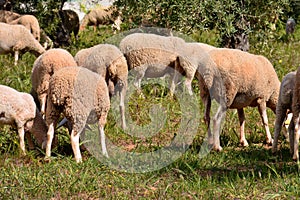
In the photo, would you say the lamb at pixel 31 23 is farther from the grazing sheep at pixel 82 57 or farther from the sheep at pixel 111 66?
the sheep at pixel 111 66

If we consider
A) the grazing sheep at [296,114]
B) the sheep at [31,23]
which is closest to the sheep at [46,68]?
the grazing sheep at [296,114]

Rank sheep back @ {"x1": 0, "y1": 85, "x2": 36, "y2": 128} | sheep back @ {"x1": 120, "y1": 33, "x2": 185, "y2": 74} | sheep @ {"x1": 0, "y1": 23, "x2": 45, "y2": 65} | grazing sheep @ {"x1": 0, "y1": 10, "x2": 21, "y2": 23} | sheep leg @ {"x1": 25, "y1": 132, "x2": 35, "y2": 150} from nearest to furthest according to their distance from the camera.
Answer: sheep back @ {"x1": 0, "y1": 85, "x2": 36, "y2": 128}, sheep leg @ {"x1": 25, "y1": 132, "x2": 35, "y2": 150}, sheep back @ {"x1": 120, "y1": 33, "x2": 185, "y2": 74}, sheep @ {"x1": 0, "y1": 23, "x2": 45, "y2": 65}, grazing sheep @ {"x1": 0, "y1": 10, "x2": 21, "y2": 23}

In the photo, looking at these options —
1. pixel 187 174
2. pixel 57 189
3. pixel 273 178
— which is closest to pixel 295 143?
pixel 273 178

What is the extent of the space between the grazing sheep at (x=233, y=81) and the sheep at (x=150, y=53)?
1.70 meters

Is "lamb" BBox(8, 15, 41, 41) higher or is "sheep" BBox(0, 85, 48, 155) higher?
"sheep" BBox(0, 85, 48, 155)

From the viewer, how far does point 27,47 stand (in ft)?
42.4

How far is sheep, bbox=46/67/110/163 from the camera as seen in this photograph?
7.03 metres

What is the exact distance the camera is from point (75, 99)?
23.0ft

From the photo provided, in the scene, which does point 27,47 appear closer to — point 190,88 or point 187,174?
point 190,88

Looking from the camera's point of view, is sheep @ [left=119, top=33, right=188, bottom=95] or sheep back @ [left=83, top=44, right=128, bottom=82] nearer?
sheep back @ [left=83, top=44, right=128, bottom=82]

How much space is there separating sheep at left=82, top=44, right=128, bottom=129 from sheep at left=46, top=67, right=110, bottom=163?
1650mm

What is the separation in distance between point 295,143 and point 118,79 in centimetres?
315

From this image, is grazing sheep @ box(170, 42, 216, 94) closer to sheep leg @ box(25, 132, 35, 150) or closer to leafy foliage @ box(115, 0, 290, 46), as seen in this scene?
leafy foliage @ box(115, 0, 290, 46)

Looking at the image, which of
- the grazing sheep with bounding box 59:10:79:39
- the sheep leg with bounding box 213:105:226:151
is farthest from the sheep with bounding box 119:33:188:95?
the grazing sheep with bounding box 59:10:79:39
